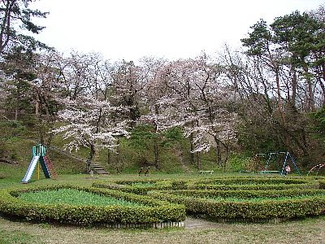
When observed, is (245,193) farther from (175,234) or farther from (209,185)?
(175,234)

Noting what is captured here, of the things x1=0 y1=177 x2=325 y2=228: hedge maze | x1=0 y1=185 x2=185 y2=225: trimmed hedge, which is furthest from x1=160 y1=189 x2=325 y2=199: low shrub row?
x1=0 y1=185 x2=185 y2=225: trimmed hedge

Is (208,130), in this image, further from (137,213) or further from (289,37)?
(137,213)

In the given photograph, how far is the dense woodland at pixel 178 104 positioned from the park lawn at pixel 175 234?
51.3 ft

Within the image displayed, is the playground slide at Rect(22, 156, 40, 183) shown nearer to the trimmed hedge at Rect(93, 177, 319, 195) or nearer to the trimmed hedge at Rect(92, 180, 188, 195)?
the trimmed hedge at Rect(93, 177, 319, 195)

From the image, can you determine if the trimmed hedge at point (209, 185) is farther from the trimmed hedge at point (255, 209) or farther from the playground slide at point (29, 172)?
the playground slide at point (29, 172)

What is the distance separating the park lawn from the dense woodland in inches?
615

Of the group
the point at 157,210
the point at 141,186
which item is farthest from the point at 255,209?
the point at 141,186

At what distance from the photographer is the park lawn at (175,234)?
23.1 feet

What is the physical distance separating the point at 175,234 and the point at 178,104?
23.6 meters

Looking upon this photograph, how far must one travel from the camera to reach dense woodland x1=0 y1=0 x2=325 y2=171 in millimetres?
26172

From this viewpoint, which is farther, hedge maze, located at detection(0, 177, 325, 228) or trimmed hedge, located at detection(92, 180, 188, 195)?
trimmed hedge, located at detection(92, 180, 188, 195)

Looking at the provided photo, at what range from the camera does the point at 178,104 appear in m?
31.0

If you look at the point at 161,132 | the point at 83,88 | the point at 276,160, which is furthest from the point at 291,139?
the point at 83,88

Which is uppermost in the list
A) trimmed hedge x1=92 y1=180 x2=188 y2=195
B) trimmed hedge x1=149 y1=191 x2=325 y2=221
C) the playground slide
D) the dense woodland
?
the dense woodland
